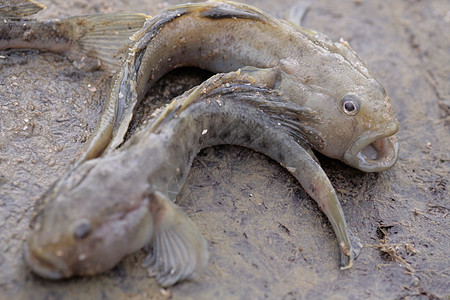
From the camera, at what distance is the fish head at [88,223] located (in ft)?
9.67

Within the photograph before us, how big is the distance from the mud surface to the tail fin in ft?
0.75

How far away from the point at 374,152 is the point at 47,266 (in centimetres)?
306

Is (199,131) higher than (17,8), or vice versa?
(17,8)

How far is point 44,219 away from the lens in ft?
9.87

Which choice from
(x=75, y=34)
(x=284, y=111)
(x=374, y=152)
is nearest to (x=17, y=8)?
(x=75, y=34)

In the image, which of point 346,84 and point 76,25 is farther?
point 76,25

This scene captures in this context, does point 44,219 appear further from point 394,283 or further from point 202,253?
point 394,283

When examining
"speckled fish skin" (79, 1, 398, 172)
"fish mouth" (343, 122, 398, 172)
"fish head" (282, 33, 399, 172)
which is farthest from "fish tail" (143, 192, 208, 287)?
"fish mouth" (343, 122, 398, 172)

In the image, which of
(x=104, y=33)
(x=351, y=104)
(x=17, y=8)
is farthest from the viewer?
(x=104, y=33)

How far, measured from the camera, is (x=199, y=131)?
3.84m

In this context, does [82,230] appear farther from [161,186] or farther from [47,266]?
[161,186]

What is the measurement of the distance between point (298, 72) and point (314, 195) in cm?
115

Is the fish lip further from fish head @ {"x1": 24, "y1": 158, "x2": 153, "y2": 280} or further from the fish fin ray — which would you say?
the fish fin ray

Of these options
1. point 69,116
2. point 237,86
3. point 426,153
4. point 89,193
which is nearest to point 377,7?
point 426,153
